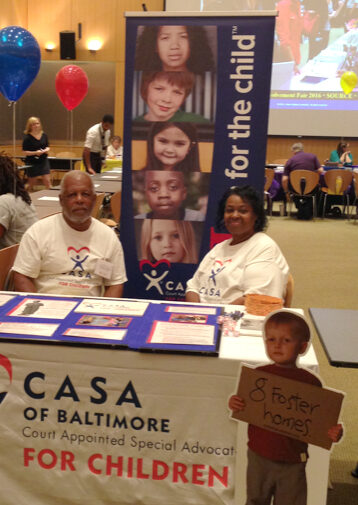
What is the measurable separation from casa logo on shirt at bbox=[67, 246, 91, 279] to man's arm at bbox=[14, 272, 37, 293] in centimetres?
18

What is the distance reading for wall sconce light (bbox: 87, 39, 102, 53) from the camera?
45.3ft

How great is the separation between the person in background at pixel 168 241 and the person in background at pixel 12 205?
69cm

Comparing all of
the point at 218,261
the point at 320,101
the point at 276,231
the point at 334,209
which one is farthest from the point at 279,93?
the point at 218,261

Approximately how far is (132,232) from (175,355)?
1938 mm

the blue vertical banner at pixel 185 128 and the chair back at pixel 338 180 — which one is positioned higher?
the blue vertical banner at pixel 185 128

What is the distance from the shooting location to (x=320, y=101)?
12.2 m

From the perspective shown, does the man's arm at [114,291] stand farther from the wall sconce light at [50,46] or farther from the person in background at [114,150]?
the wall sconce light at [50,46]

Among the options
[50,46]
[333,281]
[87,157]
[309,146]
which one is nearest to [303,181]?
[87,157]

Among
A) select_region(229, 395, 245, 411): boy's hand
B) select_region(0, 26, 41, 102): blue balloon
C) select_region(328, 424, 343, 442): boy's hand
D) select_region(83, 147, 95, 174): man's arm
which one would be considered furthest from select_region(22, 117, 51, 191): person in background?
select_region(328, 424, 343, 442): boy's hand

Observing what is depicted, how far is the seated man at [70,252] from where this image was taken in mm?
2842

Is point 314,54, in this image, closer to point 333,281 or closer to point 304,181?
point 304,181

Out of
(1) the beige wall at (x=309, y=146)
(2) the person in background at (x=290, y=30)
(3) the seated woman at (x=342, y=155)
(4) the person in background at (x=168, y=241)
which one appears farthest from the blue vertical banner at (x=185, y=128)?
(1) the beige wall at (x=309, y=146)

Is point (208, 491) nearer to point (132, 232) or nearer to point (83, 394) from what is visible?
point (83, 394)

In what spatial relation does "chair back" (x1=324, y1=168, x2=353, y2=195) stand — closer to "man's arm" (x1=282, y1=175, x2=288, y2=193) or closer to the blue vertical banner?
"man's arm" (x1=282, y1=175, x2=288, y2=193)
